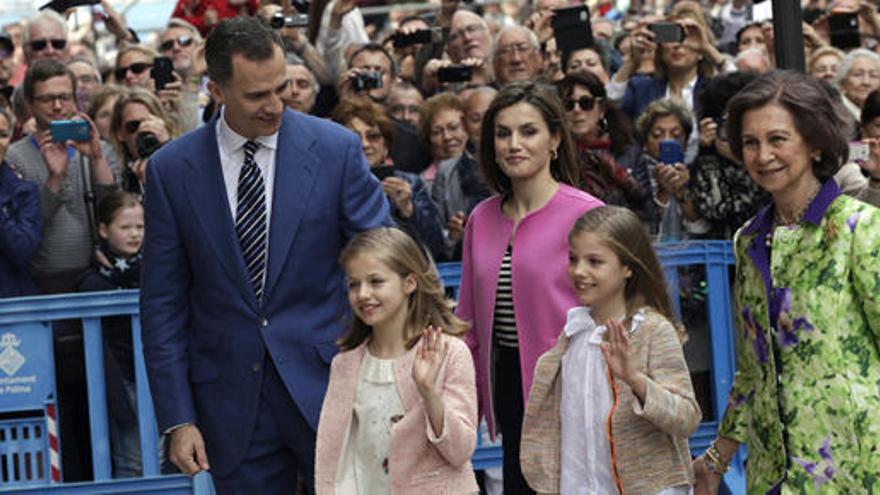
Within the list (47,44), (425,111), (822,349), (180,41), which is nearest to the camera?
(822,349)

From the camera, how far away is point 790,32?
7.82 m

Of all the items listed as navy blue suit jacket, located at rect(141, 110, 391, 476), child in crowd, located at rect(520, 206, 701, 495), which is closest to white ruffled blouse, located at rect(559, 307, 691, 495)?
child in crowd, located at rect(520, 206, 701, 495)

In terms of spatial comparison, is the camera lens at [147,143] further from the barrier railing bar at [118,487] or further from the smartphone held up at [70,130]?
the barrier railing bar at [118,487]

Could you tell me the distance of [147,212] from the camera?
6.16m

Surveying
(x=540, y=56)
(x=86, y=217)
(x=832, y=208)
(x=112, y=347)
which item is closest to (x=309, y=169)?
(x=832, y=208)

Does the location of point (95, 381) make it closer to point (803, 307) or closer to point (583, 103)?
point (583, 103)

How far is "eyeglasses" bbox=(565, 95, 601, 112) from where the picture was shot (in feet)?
30.4

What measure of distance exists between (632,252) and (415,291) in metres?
0.78

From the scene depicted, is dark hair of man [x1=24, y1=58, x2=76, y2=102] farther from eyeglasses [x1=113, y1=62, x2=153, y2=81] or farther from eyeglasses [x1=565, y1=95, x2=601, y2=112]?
eyeglasses [x1=565, y1=95, x2=601, y2=112]

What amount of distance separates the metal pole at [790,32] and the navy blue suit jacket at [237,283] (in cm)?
250

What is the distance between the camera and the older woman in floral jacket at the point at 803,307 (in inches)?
196

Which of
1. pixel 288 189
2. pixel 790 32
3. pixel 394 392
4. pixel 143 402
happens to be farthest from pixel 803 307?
pixel 143 402

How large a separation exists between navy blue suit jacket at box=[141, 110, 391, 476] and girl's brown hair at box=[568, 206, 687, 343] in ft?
2.49

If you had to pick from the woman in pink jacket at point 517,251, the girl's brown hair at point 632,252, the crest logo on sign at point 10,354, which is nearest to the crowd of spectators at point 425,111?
the woman in pink jacket at point 517,251
